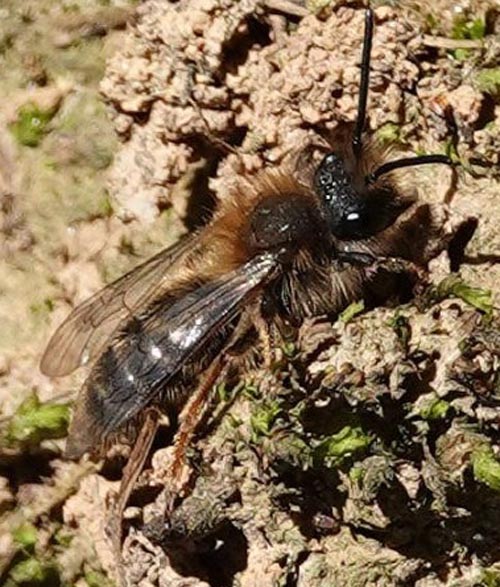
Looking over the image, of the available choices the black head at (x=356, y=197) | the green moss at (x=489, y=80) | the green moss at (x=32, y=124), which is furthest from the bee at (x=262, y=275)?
the green moss at (x=32, y=124)

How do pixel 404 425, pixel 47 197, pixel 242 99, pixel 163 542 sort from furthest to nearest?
pixel 47 197
pixel 242 99
pixel 163 542
pixel 404 425

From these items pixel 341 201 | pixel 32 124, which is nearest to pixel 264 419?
pixel 341 201

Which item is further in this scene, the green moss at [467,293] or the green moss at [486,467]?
the green moss at [467,293]

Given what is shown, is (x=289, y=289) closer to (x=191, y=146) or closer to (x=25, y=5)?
(x=191, y=146)

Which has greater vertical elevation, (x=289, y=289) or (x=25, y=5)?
(x=25, y=5)

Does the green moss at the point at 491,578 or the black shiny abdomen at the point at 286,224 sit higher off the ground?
the black shiny abdomen at the point at 286,224

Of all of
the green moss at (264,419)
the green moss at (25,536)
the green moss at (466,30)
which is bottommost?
the green moss at (25,536)

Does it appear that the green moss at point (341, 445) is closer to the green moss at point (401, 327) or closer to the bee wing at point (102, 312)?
the green moss at point (401, 327)

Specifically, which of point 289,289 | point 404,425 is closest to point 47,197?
point 289,289
